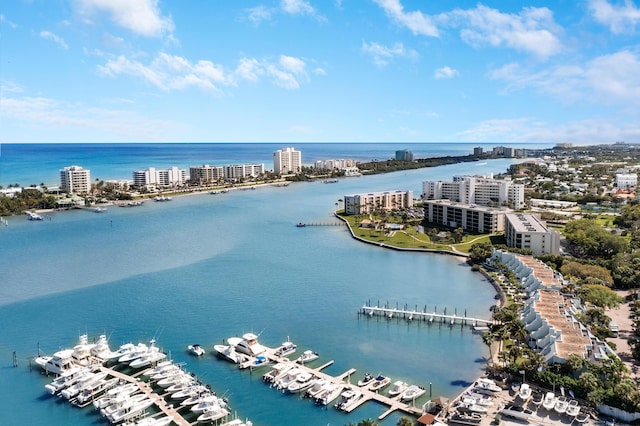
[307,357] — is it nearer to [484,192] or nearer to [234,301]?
[234,301]

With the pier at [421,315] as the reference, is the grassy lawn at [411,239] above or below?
above

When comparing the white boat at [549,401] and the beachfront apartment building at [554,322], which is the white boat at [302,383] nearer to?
the white boat at [549,401]

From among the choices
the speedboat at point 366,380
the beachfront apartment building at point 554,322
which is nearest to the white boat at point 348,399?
the speedboat at point 366,380

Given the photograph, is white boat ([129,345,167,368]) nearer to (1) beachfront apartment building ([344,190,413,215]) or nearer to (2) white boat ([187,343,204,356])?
(2) white boat ([187,343,204,356])

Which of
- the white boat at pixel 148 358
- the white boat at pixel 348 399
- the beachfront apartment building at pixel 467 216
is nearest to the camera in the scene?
the white boat at pixel 348 399

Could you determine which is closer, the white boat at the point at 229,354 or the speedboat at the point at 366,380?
the speedboat at the point at 366,380

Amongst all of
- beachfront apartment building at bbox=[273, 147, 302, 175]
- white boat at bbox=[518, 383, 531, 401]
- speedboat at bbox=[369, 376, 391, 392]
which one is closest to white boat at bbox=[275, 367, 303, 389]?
speedboat at bbox=[369, 376, 391, 392]

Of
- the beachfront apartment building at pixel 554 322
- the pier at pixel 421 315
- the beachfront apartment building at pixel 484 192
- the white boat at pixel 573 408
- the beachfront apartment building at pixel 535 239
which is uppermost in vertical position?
the beachfront apartment building at pixel 484 192

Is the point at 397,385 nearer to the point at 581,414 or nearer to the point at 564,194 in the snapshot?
the point at 581,414
